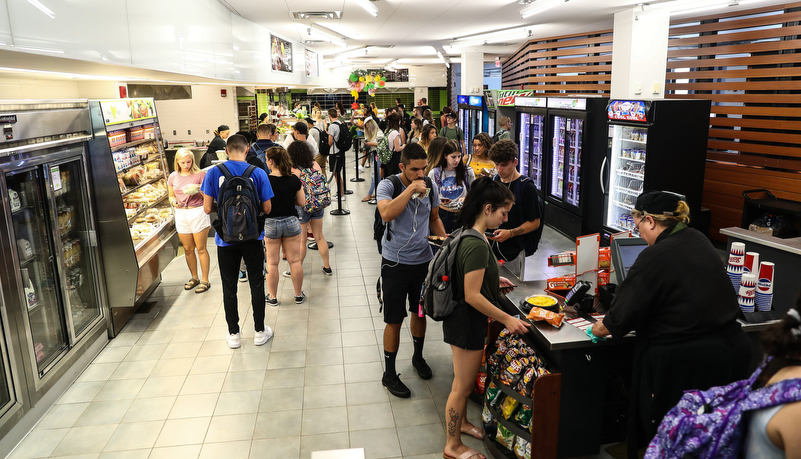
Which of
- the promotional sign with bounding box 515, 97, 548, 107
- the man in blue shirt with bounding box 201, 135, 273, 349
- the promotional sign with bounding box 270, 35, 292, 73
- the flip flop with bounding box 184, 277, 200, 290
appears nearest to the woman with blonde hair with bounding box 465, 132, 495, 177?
the man in blue shirt with bounding box 201, 135, 273, 349

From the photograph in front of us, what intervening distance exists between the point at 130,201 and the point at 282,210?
1986 millimetres

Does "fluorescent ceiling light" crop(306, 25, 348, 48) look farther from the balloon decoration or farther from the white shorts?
the balloon decoration

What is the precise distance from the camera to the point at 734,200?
23.5ft

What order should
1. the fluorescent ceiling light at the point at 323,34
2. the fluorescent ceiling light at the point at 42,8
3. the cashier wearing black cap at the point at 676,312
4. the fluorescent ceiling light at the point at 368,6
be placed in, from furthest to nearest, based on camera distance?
the fluorescent ceiling light at the point at 323,34
the fluorescent ceiling light at the point at 368,6
the fluorescent ceiling light at the point at 42,8
the cashier wearing black cap at the point at 676,312

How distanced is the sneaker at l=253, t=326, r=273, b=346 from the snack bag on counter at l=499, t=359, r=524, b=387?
2.43 metres

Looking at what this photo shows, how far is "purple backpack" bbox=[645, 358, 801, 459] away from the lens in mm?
1630

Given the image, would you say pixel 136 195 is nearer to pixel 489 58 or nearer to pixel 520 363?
pixel 520 363

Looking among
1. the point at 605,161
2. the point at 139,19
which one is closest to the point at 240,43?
the point at 139,19

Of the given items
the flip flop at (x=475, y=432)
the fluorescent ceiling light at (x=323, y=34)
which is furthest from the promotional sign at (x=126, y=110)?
the flip flop at (x=475, y=432)

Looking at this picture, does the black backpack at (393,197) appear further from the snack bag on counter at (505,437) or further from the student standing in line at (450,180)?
the snack bag on counter at (505,437)

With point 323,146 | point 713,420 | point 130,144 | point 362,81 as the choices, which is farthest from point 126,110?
point 362,81

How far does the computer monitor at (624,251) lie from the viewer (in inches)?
116

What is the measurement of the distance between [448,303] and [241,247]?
7.43ft

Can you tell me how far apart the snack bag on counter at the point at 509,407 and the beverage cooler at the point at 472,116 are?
8919 millimetres
